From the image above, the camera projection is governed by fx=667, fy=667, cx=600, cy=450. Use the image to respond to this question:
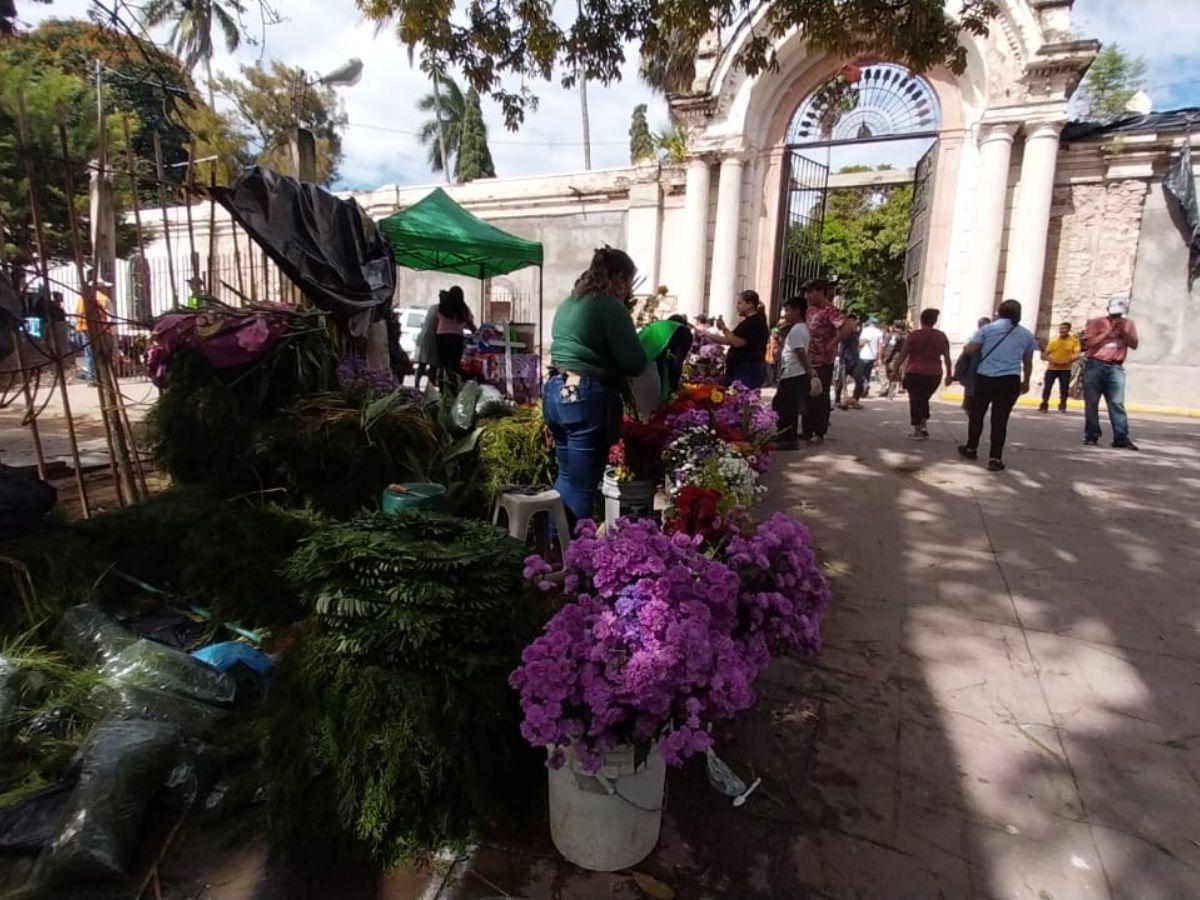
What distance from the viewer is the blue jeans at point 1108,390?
264 inches

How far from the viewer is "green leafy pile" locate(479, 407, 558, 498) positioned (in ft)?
13.0

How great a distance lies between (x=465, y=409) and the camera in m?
4.27

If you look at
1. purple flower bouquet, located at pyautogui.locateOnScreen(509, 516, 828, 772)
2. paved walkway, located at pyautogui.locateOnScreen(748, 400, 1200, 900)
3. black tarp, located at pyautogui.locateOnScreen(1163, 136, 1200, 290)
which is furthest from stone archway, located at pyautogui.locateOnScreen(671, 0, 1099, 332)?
purple flower bouquet, located at pyautogui.locateOnScreen(509, 516, 828, 772)

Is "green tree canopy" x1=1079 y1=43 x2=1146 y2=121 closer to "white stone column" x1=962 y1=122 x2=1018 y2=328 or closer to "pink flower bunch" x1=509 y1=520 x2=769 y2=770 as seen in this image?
"white stone column" x1=962 y1=122 x2=1018 y2=328

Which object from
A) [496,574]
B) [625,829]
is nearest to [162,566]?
[496,574]

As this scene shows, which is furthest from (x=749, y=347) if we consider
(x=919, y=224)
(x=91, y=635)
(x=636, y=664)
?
(x=919, y=224)

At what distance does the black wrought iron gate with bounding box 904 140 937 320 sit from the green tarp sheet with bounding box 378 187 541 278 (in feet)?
24.3

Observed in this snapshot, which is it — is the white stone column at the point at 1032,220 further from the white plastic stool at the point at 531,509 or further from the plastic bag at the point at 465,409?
the white plastic stool at the point at 531,509

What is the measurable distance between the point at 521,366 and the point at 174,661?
7501 millimetres

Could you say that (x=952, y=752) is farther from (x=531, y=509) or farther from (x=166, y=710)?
(x=166, y=710)

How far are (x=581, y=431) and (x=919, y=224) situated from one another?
39.9ft

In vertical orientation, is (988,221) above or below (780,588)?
above

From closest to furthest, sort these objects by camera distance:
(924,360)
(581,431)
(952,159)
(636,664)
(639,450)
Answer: (636,664) < (581,431) < (639,450) < (924,360) < (952,159)

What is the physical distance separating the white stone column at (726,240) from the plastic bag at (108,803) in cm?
1163
